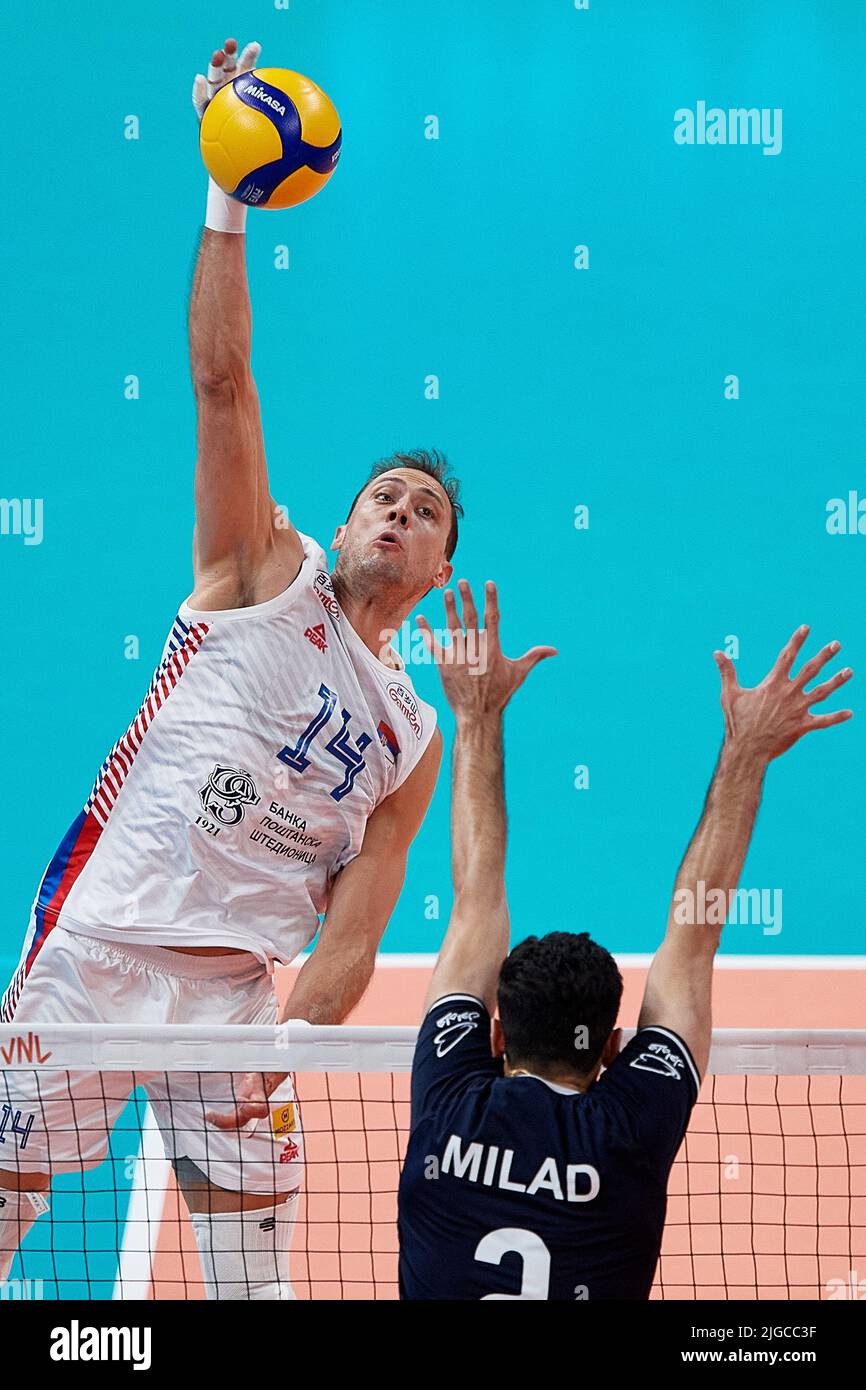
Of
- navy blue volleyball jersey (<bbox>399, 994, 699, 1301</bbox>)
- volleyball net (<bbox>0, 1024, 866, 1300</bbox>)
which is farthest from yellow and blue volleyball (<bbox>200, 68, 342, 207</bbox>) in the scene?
navy blue volleyball jersey (<bbox>399, 994, 699, 1301</bbox>)

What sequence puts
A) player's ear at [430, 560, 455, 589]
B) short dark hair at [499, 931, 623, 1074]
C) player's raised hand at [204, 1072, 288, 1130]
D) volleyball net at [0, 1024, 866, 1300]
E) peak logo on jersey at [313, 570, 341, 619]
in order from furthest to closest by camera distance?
player's ear at [430, 560, 455, 589] < peak logo on jersey at [313, 570, 341, 619] < player's raised hand at [204, 1072, 288, 1130] < volleyball net at [0, 1024, 866, 1300] < short dark hair at [499, 931, 623, 1074]

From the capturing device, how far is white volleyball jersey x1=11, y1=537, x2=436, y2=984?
164 inches

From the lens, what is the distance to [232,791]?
4.18m

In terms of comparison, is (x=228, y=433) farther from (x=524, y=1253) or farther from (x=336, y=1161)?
(x=524, y=1253)

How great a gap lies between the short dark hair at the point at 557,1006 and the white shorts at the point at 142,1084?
1276 millimetres

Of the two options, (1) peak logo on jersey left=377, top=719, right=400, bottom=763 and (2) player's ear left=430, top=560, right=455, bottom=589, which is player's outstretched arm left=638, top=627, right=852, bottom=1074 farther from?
(2) player's ear left=430, top=560, right=455, bottom=589

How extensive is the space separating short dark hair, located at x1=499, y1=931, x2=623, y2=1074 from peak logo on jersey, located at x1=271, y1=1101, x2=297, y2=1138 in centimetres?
129

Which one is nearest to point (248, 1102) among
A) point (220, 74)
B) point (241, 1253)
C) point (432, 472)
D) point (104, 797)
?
point (241, 1253)

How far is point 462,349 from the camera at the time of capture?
10.6 meters

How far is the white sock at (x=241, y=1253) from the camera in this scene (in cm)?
402

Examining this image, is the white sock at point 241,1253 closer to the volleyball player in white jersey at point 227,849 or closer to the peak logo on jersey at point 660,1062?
the volleyball player in white jersey at point 227,849

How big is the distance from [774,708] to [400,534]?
5.37ft
